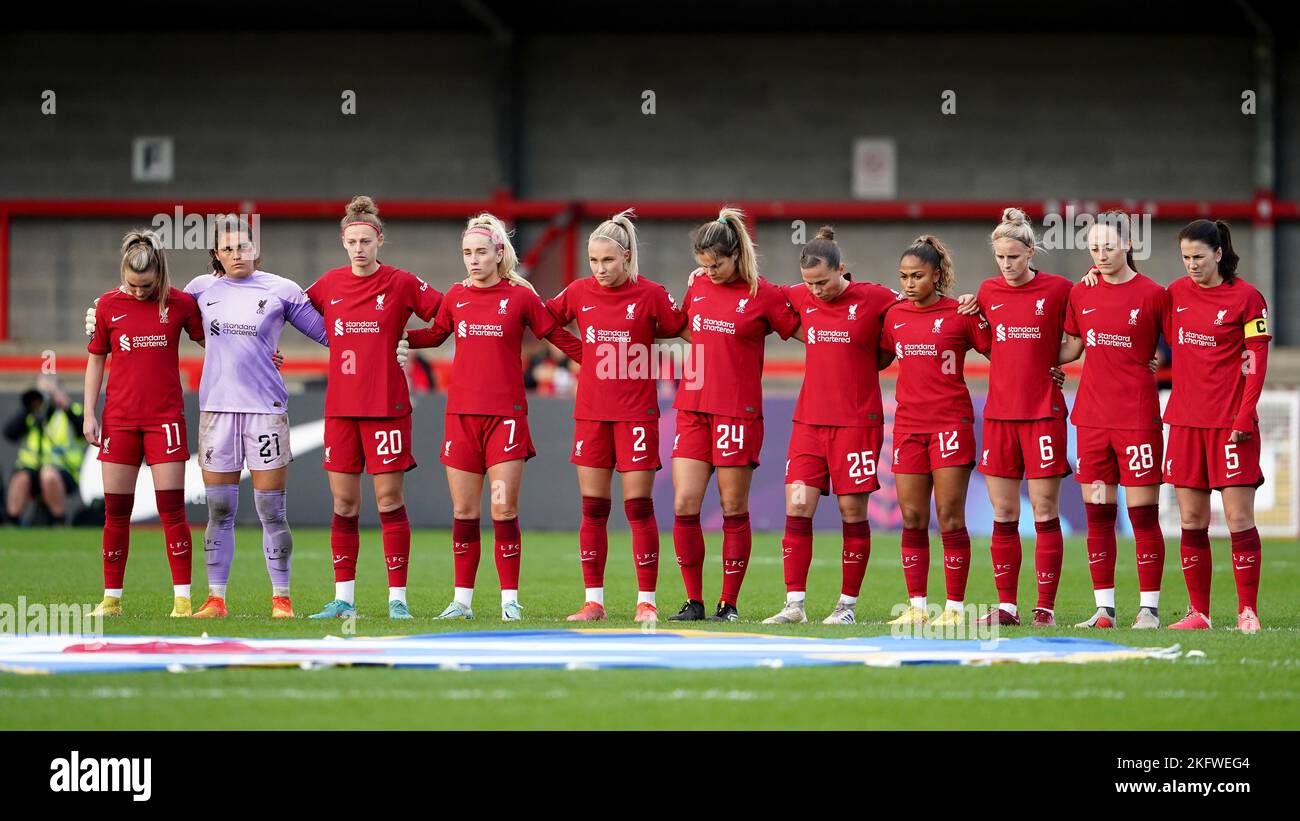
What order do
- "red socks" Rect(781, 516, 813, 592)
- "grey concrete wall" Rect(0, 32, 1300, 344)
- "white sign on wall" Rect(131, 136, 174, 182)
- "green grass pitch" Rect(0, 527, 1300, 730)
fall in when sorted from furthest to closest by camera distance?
"white sign on wall" Rect(131, 136, 174, 182), "grey concrete wall" Rect(0, 32, 1300, 344), "red socks" Rect(781, 516, 813, 592), "green grass pitch" Rect(0, 527, 1300, 730)

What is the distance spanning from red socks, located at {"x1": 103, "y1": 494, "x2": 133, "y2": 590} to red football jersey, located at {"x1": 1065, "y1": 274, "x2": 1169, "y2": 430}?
16.4ft

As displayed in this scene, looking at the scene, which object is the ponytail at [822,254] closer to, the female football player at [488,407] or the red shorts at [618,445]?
the red shorts at [618,445]

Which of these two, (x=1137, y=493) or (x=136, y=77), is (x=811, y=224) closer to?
(x=136, y=77)

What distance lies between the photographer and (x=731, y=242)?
8.59 meters

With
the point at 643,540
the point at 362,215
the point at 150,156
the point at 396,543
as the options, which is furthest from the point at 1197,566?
the point at 150,156

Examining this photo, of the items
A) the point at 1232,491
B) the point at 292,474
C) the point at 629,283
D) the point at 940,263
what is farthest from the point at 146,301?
the point at 292,474

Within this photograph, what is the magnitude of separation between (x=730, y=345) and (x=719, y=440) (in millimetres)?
499

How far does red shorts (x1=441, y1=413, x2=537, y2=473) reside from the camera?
8.60 meters

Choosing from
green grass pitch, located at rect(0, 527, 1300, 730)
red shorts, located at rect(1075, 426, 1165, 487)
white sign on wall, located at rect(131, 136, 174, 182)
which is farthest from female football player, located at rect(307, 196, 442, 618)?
white sign on wall, located at rect(131, 136, 174, 182)

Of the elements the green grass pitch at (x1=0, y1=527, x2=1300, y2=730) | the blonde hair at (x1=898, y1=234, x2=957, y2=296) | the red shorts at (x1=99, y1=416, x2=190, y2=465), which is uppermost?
the blonde hair at (x1=898, y1=234, x2=957, y2=296)

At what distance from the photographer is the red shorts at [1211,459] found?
823 centimetres

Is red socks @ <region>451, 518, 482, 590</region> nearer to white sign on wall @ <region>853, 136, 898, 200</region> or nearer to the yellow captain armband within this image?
the yellow captain armband

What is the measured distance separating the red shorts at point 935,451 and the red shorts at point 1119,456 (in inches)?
Result: 22.2

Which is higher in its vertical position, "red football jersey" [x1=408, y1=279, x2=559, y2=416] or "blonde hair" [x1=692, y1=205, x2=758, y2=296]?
"blonde hair" [x1=692, y1=205, x2=758, y2=296]
